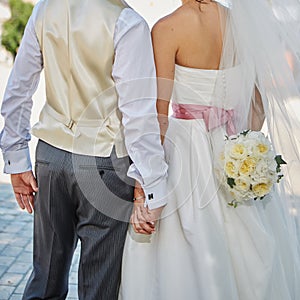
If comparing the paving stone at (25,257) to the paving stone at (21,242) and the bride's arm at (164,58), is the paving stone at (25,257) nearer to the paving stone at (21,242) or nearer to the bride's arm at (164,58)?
the paving stone at (21,242)

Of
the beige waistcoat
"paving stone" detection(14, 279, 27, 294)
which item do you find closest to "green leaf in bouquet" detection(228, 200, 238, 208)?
the beige waistcoat

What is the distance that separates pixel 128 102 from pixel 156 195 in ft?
0.95

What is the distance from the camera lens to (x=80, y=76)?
159 centimetres

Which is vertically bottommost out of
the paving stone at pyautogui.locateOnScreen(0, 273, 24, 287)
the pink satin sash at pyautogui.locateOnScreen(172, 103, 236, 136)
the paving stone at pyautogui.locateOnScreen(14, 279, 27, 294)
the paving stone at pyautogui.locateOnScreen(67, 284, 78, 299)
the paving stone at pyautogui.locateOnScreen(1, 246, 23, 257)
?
the paving stone at pyautogui.locateOnScreen(1, 246, 23, 257)

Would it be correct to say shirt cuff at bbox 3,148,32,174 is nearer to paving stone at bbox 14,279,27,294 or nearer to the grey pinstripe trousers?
the grey pinstripe trousers

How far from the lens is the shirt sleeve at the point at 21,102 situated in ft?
5.49

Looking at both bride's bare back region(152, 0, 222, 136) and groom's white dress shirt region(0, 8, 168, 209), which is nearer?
groom's white dress shirt region(0, 8, 168, 209)

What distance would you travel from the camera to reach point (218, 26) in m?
1.79

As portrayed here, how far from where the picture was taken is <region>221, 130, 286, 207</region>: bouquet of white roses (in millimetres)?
1745

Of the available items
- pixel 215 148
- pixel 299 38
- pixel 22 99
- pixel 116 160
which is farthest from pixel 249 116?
pixel 22 99

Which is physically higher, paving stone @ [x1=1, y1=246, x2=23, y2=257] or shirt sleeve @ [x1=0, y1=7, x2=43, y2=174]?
shirt sleeve @ [x1=0, y1=7, x2=43, y2=174]

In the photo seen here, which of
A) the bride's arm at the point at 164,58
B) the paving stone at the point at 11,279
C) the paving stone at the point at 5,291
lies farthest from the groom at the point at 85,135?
the paving stone at the point at 11,279

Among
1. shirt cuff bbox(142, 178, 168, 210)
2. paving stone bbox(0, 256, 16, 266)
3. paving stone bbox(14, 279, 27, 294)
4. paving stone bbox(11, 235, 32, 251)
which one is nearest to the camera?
shirt cuff bbox(142, 178, 168, 210)

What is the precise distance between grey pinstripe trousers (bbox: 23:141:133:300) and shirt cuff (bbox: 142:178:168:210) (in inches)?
3.5
